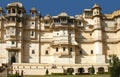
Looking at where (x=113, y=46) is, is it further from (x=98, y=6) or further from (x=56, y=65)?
(x=56, y=65)

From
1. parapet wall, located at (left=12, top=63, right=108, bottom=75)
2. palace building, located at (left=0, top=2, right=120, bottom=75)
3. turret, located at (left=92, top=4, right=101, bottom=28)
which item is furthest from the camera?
turret, located at (left=92, top=4, right=101, bottom=28)

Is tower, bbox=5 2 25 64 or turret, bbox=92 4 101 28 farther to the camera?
turret, bbox=92 4 101 28

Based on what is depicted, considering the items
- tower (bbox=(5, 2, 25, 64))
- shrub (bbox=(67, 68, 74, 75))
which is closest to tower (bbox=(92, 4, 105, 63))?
shrub (bbox=(67, 68, 74, 75))

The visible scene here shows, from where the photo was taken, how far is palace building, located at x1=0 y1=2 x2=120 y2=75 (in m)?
85.3

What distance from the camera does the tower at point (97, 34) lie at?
3384 inches

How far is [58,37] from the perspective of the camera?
87188 mm

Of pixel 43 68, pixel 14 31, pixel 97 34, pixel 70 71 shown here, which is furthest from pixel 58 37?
pixel 70 71

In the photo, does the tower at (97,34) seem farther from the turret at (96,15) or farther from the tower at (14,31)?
the tower at (14,31)

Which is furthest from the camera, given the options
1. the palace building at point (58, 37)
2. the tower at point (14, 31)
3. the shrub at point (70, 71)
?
the palace building at point (58, 37)

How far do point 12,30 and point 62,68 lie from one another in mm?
17389

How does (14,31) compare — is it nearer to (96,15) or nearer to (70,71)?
(70,71)

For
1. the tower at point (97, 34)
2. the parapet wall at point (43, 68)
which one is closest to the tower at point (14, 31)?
the parapet wall at point (43, 68)

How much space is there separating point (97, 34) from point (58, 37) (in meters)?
9.77

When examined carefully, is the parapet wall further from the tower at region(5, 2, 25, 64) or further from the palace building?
the tower at region(5, 2, 25, 64)
